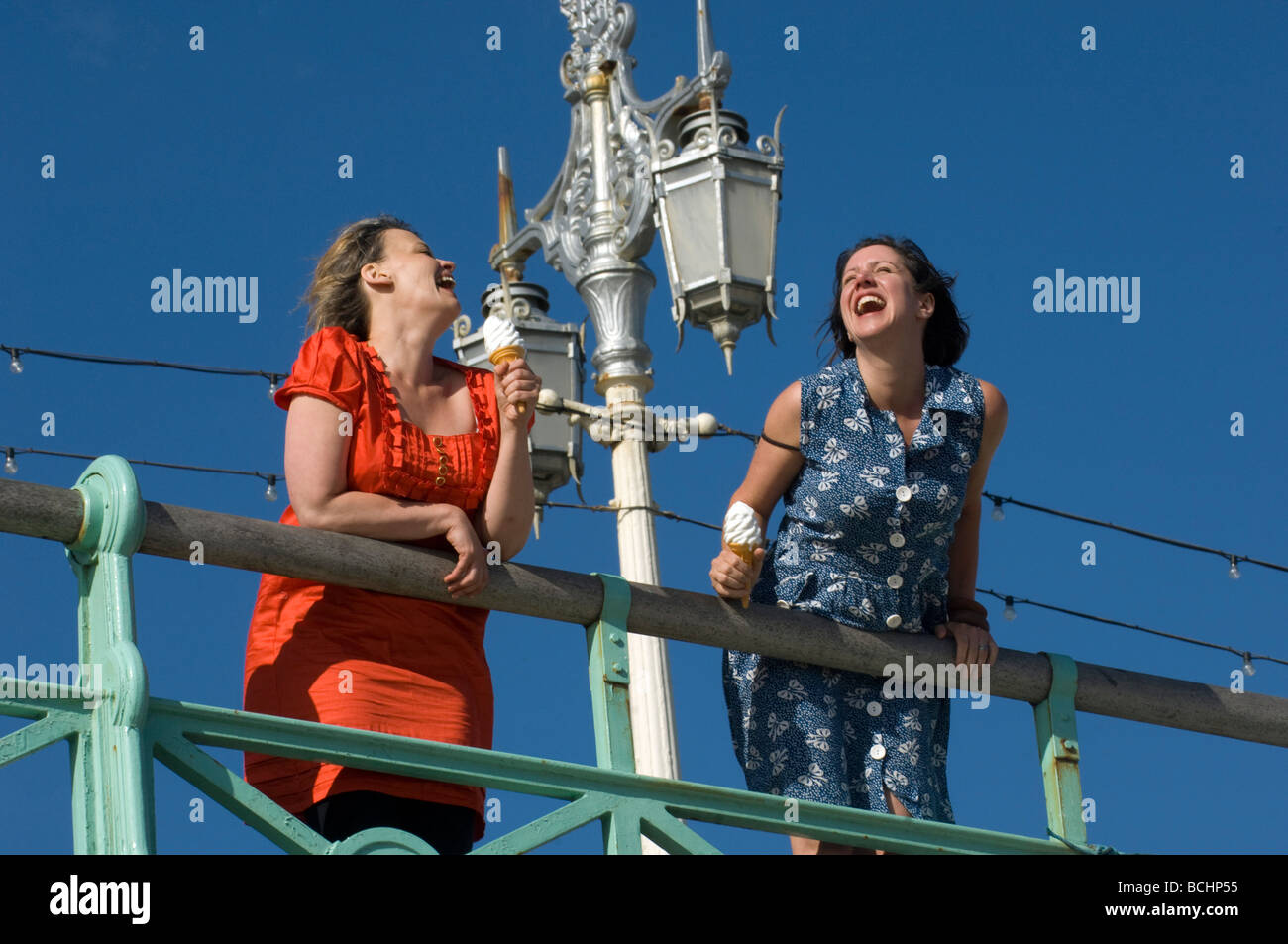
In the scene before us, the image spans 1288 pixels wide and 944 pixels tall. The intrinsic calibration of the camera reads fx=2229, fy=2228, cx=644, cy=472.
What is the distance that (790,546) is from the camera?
16.2 ft

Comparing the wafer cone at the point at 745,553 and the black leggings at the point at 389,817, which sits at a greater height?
the wafer cone at the point at 745,553

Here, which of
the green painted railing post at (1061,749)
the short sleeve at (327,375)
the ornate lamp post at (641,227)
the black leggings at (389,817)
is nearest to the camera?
the black leggings at (389,817)

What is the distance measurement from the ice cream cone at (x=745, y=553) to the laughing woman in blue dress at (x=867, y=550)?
1 cm

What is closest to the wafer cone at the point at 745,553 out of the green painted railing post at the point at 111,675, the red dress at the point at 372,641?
the red dress at the point at 372,641

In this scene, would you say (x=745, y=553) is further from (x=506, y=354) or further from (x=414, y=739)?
(x=414, y=739)

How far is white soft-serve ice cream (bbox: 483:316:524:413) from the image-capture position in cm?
464

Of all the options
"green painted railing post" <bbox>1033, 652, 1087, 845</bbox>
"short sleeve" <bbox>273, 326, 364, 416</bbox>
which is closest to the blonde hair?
"short sleeve" <bbox>273, 326, 364, 416</bbox>

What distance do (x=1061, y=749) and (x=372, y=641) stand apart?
62.3 inches

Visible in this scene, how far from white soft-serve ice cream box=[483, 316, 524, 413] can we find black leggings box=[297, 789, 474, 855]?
3.29ft

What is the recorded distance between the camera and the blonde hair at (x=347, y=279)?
15.9 feet

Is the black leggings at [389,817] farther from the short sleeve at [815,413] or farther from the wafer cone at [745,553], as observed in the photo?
the short sleeve at [815,413]

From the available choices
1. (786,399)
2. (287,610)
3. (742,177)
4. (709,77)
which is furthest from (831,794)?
(709,77)

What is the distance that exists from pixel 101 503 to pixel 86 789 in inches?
21.7

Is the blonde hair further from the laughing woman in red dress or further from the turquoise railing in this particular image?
the turquoise railing
